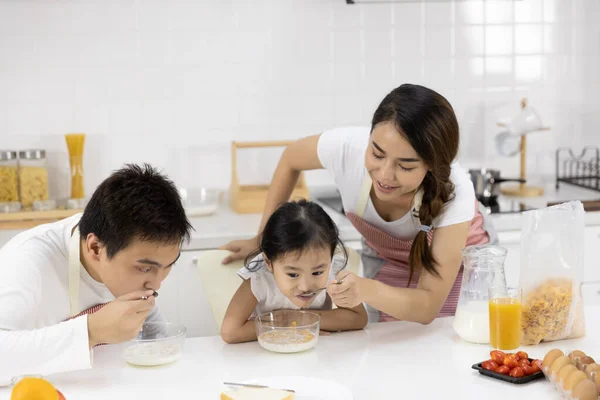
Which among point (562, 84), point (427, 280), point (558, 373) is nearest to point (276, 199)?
point (427, 280)

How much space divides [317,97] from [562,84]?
3.75ft

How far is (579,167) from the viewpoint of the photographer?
375 cm

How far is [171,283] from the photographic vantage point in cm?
292

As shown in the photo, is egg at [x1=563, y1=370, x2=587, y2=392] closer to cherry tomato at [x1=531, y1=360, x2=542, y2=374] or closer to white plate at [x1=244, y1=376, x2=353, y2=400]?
cherry tomato at [x1=531, y1=360, x2=542, y2=374]

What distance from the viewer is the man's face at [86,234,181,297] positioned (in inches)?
65.9

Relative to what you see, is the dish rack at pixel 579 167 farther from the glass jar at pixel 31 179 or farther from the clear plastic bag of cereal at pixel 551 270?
the glass jar at pixel 31 179

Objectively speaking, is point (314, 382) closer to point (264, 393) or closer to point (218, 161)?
point (264, 393)

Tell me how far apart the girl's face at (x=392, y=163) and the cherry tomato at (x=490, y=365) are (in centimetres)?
49

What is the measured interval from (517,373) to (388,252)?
29.8 inches

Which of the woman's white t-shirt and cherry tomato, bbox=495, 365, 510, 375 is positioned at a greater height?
the woman's white t-shirt

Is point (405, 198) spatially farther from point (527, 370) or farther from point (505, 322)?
point (527, 370)

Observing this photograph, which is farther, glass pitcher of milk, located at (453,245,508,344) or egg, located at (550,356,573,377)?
glass pitcher of milk, located at (453,245,508,344)

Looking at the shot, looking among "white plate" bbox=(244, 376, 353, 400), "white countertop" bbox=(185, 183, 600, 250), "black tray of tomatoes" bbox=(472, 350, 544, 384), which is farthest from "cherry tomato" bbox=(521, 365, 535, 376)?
"white countertop" bbox=(185, 183, 600, 250)

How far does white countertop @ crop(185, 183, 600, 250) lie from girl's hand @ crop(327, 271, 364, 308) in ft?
3.48
